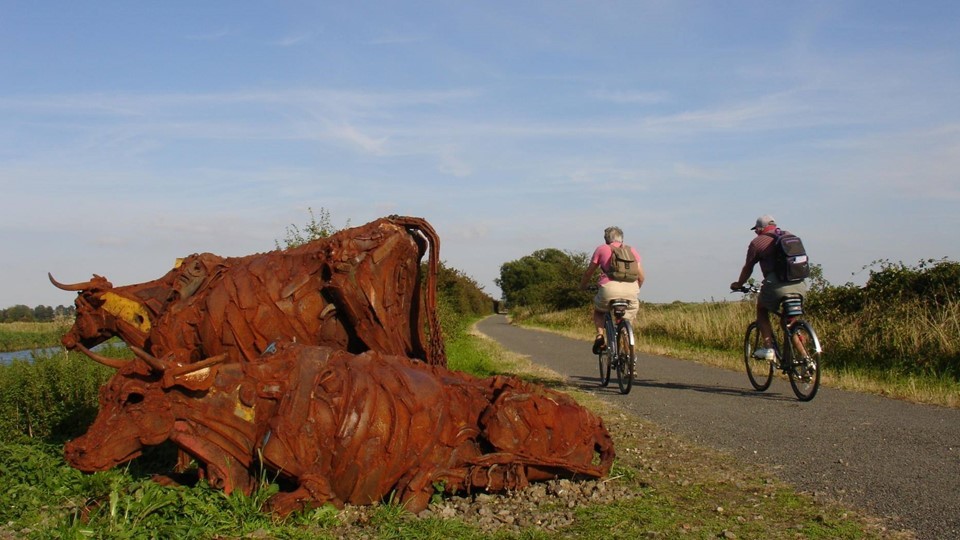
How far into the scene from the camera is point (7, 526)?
14.4 ft

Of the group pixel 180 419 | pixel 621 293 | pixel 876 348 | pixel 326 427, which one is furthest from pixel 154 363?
pixel 876 348

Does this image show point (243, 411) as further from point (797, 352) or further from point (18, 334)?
point (18, 334)

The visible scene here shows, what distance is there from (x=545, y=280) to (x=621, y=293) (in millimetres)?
75820

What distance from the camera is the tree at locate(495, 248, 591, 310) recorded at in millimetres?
45250

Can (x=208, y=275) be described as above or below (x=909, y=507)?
above

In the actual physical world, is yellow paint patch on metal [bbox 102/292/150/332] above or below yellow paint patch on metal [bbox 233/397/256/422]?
above

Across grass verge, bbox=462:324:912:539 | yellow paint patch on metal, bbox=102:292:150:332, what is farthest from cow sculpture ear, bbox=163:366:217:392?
yellow paint patch on metal, bbox=102:292:150:332

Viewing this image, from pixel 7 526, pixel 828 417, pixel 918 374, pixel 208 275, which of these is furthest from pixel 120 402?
pixel 918 374

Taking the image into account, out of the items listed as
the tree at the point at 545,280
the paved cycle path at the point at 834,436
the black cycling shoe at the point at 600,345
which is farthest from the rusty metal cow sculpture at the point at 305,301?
the tree at the point at 545,280

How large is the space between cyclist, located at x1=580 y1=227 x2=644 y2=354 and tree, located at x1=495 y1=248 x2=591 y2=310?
3097cm

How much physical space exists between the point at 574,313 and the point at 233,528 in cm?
3606

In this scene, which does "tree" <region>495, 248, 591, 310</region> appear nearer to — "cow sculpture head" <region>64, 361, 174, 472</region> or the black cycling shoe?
the black cycling shoe

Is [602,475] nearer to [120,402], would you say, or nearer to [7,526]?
[120,402]

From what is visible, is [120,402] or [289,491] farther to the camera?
[289,491]
